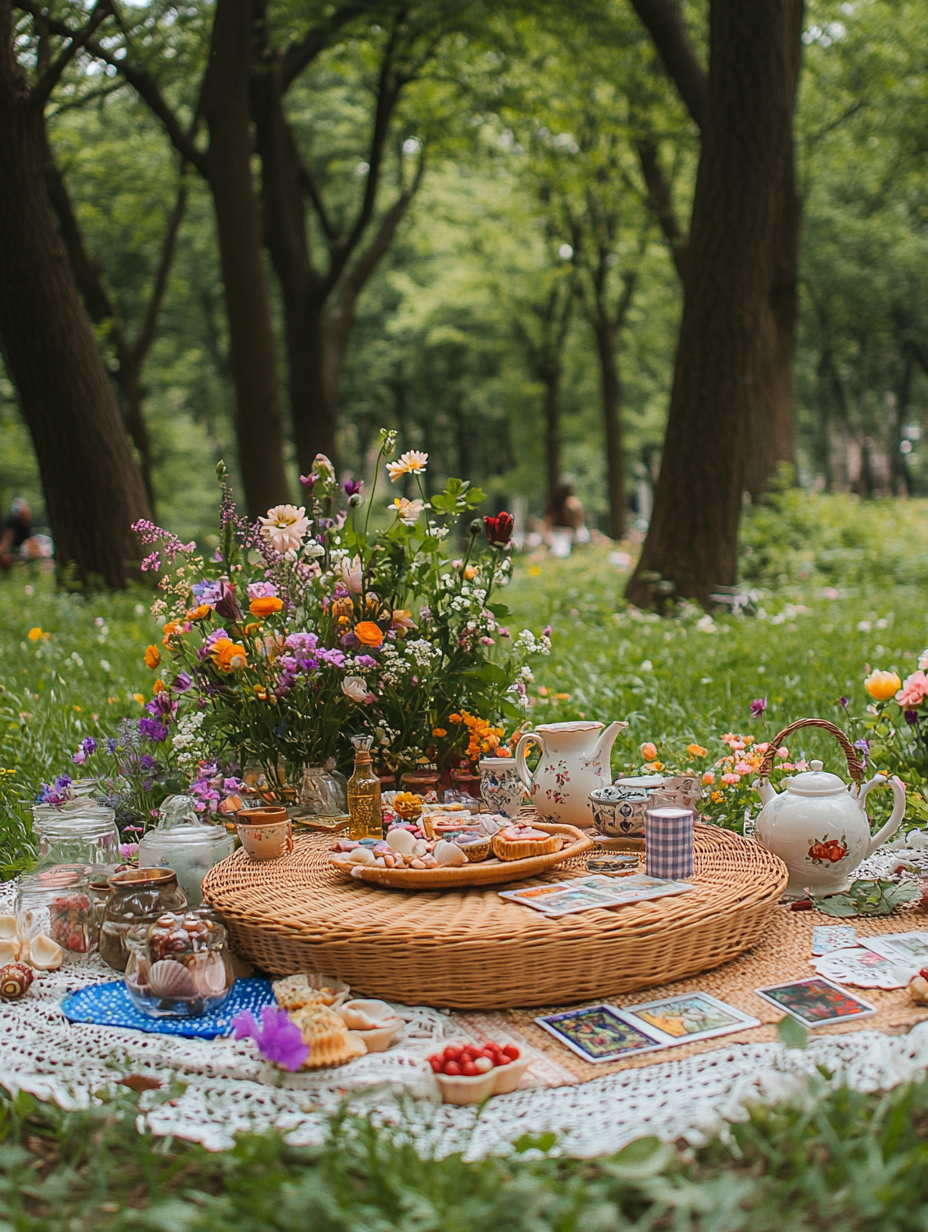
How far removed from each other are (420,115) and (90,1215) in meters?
14.8

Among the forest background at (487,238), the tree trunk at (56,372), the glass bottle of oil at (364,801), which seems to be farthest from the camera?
the forest background at (487,238)

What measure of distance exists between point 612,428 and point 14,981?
A: 18.0 metres

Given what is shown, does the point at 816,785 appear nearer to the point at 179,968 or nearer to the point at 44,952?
the point at 179,968

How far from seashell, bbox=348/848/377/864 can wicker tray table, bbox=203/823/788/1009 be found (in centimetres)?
13

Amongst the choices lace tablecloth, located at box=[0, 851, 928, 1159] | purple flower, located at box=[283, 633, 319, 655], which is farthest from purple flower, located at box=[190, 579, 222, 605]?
lace tablecloth, located at box=[0, 851, 928, 1159]

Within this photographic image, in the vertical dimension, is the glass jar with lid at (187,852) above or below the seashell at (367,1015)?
above

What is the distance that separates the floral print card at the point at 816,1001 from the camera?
245cm

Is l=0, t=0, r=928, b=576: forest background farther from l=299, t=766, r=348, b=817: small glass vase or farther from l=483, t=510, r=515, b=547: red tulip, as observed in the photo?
l=299, t=766, r=348, b=817: small glass vase

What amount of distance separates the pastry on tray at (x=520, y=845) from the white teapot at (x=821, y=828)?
73cm

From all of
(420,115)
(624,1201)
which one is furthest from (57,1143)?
(420,115)

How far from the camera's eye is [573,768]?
338cm

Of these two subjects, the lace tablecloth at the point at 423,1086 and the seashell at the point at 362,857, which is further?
the seashell at the point at 362,857

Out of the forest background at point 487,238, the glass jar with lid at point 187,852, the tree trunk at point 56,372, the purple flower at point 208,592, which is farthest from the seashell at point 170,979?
the tree trunk at point 56,372

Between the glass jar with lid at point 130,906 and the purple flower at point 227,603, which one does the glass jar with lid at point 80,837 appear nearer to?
the glass jar with lid at point 130,906
